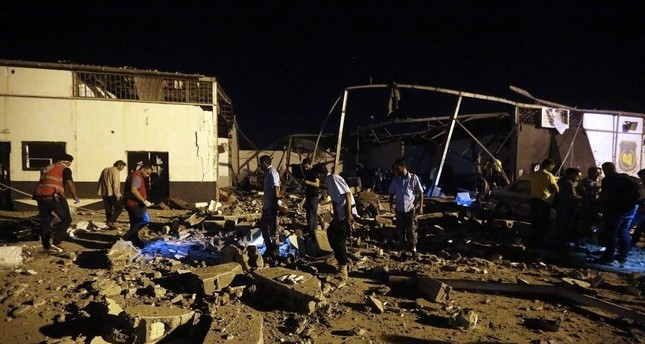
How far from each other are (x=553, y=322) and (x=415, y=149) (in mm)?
15197

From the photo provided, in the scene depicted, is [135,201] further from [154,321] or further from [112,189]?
[154,321]

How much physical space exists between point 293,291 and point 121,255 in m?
3.16

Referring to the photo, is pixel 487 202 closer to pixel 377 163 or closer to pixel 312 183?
pixel 312 183

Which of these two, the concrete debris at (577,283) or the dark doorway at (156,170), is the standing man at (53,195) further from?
the concrete debris at (577,283)

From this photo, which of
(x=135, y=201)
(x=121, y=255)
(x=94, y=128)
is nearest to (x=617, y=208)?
(x=121, y=255)

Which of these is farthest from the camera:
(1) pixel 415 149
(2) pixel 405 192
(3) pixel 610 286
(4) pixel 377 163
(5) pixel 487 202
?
(4) pixel 377 163

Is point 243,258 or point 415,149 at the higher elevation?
point 415,149

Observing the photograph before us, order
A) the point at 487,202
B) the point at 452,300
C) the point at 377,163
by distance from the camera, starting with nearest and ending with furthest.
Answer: the point at 452,300 < the point at 487,202 < the point at 377,163

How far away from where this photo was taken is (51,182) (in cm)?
616

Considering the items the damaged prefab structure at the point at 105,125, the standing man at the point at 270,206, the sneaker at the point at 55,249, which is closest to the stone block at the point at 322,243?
the standing man at the point at 270,206

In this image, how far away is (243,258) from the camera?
17.4ft

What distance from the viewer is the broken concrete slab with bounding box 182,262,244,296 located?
4.44 metres

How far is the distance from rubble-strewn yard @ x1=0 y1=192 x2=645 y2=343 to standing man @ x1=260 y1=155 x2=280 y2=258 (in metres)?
0.43

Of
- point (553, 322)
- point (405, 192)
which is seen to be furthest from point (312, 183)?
point (553, 322)
